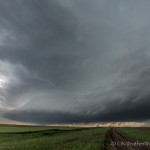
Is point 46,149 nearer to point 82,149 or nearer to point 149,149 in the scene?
point 82,149

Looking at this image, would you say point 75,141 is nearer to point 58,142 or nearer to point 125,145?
point 58,142

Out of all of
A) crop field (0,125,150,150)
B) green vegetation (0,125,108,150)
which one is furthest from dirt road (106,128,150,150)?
green vegetation (0,125,108,150)

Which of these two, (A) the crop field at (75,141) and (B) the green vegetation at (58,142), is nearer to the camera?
(A) the crop field at (75,141)

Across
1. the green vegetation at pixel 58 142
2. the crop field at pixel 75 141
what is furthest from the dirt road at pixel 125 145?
the green vegetation at pixel 58 142

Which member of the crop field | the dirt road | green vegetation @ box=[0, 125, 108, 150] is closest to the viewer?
the dirt road

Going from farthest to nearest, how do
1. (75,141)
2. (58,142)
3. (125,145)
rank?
(58,142) < (75,141) < (125,145)

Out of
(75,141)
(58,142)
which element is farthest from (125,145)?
(58,142)

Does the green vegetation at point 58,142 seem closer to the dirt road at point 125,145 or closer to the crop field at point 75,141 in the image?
the crop field at point 75,141

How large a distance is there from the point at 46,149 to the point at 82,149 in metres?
4.93

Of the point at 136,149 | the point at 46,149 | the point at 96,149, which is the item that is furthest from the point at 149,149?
the point at 46,149

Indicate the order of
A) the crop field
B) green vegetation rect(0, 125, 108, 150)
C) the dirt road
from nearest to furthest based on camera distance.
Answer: the dirt road
the crop field
green vegetation rect(0, 125, 108, 150)

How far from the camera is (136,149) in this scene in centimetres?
3145

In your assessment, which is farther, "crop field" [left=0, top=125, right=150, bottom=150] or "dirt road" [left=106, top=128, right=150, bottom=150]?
"crop field" [left=0, top=125, right=150, bottom=150]

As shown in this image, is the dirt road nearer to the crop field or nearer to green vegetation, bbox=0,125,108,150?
the crop field
